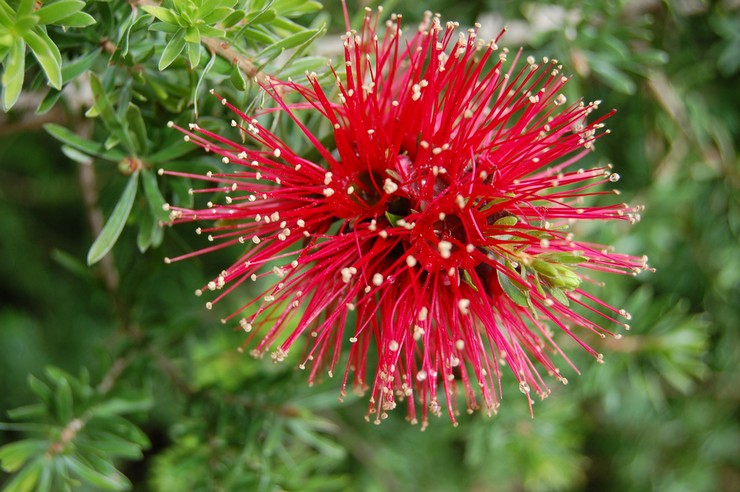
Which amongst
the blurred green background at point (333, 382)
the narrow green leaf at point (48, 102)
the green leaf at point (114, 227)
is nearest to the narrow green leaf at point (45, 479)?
the blurred green background at point (333, 382)

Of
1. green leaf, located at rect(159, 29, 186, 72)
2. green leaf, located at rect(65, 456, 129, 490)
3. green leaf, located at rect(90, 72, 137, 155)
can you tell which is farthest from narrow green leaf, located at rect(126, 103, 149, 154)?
green leaf, located at rect(65, 456, 129, 490)

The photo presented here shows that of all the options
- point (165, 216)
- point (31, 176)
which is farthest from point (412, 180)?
point (31, 176)

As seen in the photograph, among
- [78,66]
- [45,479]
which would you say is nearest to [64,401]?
[45,479]

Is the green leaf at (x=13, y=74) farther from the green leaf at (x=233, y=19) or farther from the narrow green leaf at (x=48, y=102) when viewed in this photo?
the green leaf at (x=233, y=19)

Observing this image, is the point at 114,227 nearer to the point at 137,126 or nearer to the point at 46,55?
the point at 137,126

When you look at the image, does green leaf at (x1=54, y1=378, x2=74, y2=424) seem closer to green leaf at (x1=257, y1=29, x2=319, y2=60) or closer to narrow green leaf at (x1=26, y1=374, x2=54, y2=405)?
narrow green leaf at (x1=26, y1=374, x2=54, y2=405)
